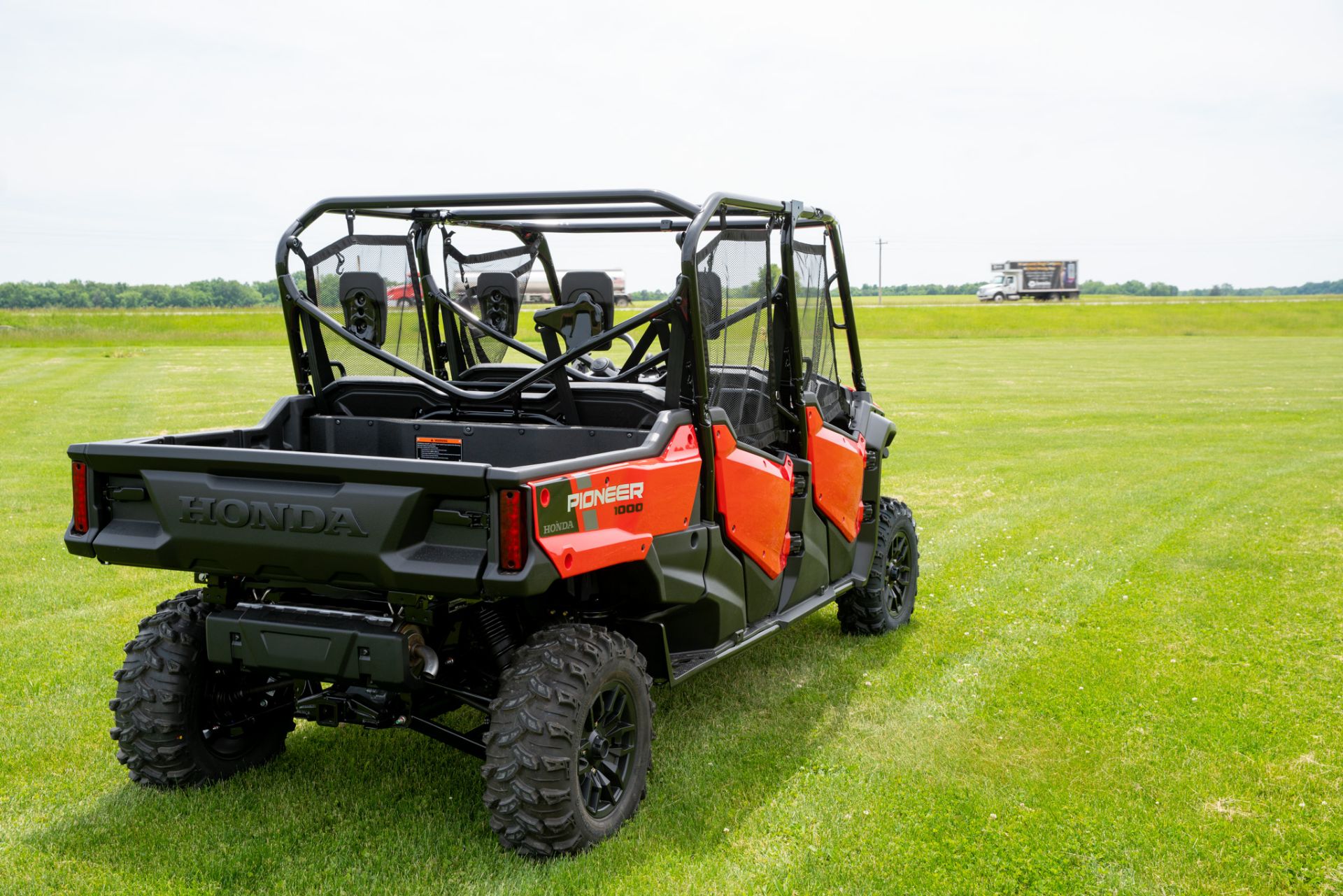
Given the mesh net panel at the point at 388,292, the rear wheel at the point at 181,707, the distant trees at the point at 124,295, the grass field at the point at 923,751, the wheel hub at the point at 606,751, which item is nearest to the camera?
the grass field at the point at 923,751

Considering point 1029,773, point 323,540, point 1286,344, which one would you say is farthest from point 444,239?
point 1286,344

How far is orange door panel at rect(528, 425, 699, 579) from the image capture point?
3.83 meters

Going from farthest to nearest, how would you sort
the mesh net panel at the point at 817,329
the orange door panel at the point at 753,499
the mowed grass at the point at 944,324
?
the mowed grass at the point at 944,324 → the mesh net panel at the point at 817,329 → the orange door panel at the point at 753,499

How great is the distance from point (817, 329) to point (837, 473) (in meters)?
0.77

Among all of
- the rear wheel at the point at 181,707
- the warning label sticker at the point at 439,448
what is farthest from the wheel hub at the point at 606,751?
the warning label sticker at the point at 439,448

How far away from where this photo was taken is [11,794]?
15.2 feet

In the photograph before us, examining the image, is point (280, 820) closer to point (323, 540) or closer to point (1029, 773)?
point (323, 540)

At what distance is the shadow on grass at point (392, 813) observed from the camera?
400 centimetres

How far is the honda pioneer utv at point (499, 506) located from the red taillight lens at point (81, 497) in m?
0.02

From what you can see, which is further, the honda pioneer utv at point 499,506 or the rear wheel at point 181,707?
the rear wheel at point 181,707

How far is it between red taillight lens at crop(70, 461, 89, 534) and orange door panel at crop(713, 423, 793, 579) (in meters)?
2.39

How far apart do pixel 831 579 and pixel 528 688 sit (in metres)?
2.70

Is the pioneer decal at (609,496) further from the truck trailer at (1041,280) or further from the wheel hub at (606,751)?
the truck trailer at (1041,280)

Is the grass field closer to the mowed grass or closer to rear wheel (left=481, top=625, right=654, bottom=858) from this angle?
rear wheel (left=481, top=625, right=654, bottom=858)
